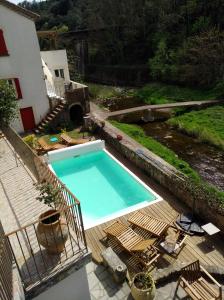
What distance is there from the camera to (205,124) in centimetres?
2134

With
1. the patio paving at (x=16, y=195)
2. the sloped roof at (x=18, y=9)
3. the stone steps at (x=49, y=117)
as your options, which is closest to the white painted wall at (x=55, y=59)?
the stone steps at (x=49, y=117)

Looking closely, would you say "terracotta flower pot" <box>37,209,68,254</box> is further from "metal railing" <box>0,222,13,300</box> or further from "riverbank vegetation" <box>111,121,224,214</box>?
"riverbank vegetation" <box>111,121,224,214</box>

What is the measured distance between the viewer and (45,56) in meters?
24.0

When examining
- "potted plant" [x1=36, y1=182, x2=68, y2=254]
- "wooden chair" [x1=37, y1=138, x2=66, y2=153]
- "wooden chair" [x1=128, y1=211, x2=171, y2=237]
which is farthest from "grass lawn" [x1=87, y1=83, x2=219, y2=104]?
"potted plant" [x1=36, y1=182, x2=68, y2=254]

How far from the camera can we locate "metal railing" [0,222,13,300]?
A: 431 cm

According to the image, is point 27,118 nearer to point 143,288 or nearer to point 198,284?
point 143,288

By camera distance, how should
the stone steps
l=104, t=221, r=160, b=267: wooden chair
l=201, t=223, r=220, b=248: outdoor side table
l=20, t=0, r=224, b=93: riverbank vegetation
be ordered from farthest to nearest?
l=20, t=0, r=224, b=93: riverbank vegetation, the stone steps, l=201, t=223, r=220, b=248: outdoor side table, l=104, t=221, r=160, b=267: wooden chair

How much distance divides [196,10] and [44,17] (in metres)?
46.7

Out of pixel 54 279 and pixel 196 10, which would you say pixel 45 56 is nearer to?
pixel 54 279

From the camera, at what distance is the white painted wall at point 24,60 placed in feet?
57.9

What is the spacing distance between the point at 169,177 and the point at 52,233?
309 inches

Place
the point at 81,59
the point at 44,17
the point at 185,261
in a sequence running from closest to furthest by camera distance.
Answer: the point at 185,261 < the point at 81,59 < the point at 44,17

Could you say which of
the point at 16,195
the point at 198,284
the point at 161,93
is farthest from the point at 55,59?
the point at 198,284

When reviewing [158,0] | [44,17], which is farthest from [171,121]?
[44,17]
